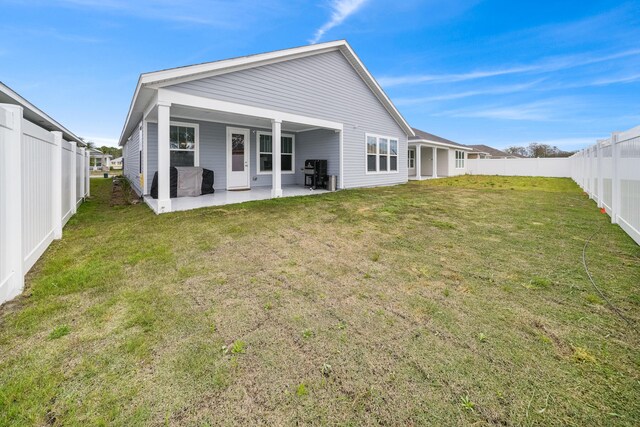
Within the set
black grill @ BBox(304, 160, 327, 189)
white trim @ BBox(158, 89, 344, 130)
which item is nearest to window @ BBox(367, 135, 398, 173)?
black grill @ BBox(304, 160, 327, 189)

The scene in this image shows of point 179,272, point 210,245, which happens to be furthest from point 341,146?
point 179,272

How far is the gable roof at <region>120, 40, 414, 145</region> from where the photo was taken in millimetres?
6969

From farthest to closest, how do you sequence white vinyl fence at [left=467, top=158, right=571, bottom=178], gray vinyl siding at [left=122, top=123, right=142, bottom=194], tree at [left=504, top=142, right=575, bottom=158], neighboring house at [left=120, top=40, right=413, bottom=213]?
1. tree at [left=504, top=142, right=575, bottom=158]
2. white vinyl fence at [left=467, top=158, right=571, bottom=178]
3. gray vinyl siding at [left=122, top=123, right=142, bottom=194]
4. neighboring house at [left=120, top=40, right=413, bottom=213]

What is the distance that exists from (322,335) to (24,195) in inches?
150

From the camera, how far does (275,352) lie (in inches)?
83.8

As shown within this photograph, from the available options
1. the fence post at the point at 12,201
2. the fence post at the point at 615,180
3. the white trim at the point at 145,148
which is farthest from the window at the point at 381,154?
the fence post at the point at 12,201

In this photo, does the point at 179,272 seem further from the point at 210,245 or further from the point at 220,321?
the point at 220,321

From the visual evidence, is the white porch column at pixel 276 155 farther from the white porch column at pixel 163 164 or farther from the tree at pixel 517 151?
the tree at pixel 517 151

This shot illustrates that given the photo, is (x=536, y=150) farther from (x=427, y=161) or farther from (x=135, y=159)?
(x=135, y=159)

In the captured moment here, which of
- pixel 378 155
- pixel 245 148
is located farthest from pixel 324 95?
pixel 378 155

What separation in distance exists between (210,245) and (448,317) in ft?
11.7

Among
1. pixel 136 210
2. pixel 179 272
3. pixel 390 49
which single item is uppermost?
pixel 390 49

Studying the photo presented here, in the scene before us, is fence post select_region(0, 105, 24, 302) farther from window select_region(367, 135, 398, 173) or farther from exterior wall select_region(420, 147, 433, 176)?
exterior wall select_region(420, 147, 433, 176)

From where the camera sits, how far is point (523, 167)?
26.2 meters
